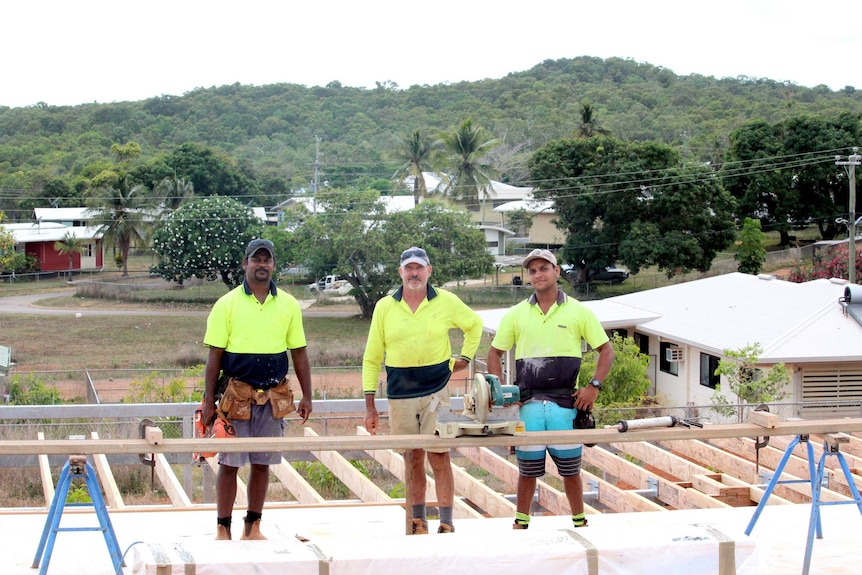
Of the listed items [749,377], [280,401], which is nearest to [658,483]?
[280,401]

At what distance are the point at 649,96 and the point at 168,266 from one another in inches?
3185

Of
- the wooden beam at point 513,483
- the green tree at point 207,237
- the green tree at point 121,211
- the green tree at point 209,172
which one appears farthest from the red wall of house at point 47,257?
the wooden beam at point 513,483

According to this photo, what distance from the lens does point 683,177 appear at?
4497cm

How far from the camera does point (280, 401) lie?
234 inches

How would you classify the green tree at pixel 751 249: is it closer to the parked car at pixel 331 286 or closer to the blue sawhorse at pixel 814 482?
the parked car at pixel 331 286

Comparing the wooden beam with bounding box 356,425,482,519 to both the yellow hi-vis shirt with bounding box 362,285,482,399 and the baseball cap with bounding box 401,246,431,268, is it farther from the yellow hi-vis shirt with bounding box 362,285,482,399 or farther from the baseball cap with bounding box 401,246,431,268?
the baseball cap with bounding box 401,246,431,268

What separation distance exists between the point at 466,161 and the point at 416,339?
183ft

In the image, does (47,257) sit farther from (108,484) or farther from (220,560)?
(220,560)

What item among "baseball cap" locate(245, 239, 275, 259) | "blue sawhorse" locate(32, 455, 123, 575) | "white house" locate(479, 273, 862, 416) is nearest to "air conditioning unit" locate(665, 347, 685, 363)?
"white house" locate(479, 273, 862, 416)

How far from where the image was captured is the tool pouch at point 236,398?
586cm

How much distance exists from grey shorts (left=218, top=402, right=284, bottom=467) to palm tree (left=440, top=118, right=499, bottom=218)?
2138 inches

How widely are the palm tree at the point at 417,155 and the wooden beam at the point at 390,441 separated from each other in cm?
5423

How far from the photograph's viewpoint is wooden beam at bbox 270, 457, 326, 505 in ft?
26.9

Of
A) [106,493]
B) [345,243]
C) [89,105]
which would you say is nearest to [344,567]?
[106,493]
